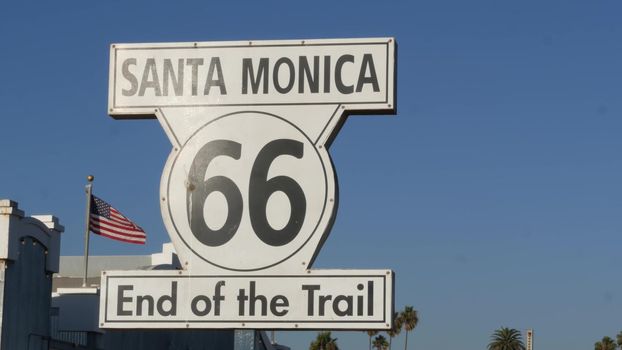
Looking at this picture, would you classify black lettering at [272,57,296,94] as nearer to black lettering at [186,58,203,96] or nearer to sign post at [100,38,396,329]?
sign post at [100,38,396,329]

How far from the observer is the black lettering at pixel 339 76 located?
4914 mm

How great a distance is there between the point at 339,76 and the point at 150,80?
82cm

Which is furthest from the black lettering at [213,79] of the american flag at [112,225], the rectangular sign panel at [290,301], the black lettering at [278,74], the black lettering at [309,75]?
the american flag at [112,225]

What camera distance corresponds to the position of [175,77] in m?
5.02

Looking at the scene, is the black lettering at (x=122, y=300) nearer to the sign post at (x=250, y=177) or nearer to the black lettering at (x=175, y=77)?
the sign post at (x=250, y=177)

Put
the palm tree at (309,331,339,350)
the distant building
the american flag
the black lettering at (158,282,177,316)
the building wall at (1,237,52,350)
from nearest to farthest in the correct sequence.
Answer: the black lettering at (158,282,177,316)
the distant building
the building wall at (1,237,52,350)
the american flag
the palm tree at (309,331,339,350)

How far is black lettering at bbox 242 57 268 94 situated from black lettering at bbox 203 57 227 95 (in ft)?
0.29

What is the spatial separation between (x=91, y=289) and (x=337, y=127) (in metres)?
27.6

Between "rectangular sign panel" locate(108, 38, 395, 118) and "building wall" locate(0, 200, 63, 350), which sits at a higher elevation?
"building wall" locate(0, 200, 63, 350)

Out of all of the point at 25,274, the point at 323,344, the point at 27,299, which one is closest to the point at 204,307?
the point at 25,274

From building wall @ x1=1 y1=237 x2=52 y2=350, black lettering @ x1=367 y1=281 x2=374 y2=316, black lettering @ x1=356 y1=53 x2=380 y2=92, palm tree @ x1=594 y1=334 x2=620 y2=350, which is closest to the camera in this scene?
black lettering @ x1=367 y1=281 x2=374 y2=316

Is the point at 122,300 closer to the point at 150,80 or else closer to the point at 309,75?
the point at 150,80

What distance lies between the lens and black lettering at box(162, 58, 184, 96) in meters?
5.01

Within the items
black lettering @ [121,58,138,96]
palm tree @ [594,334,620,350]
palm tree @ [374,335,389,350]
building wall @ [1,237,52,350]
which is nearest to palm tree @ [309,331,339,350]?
palm tree @ [374,335,389,350]
